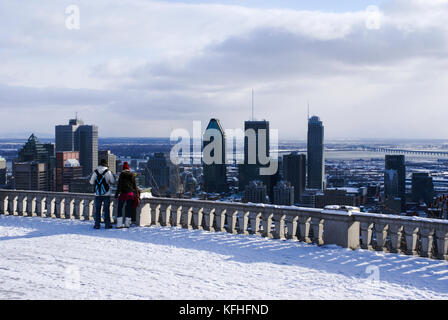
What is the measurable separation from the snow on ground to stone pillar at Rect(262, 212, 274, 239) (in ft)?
1.18

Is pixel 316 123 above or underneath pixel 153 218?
above

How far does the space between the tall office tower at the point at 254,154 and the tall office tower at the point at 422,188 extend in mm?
27968

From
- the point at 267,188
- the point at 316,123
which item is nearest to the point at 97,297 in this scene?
the point at 267,188

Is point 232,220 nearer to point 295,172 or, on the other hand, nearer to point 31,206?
point 31,206

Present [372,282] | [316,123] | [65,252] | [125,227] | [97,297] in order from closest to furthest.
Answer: [97,297], [372,282], [65,252], [125,227], [316,123]

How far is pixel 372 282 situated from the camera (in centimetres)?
793

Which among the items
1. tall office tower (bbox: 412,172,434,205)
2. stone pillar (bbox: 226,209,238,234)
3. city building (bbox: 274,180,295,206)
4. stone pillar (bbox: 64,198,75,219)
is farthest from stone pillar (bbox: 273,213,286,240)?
city building (bbox: 274,180,295,206)

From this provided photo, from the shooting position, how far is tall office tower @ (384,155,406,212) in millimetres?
65662

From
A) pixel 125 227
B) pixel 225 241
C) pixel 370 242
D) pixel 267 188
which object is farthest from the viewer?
pixel 267 188

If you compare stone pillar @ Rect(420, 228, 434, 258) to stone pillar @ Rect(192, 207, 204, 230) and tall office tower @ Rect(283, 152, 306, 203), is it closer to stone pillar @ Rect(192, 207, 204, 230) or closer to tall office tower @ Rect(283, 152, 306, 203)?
stone pillar @ Rect(192, 207, 204, 230)

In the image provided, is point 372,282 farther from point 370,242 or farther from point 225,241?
point 225,241

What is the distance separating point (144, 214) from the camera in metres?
13.6

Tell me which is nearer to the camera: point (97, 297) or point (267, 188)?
point (97, 297)

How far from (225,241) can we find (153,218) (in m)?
3.15
